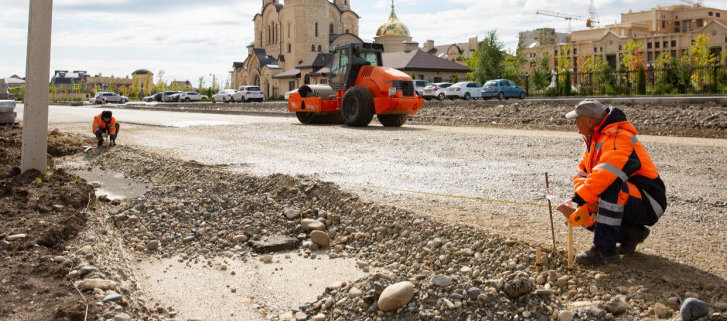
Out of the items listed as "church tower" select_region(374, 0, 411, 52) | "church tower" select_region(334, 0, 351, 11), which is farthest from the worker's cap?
"church tower" select_region(334, 0, 351, 11)

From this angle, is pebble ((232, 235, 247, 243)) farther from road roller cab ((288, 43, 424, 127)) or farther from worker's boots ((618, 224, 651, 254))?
road roller cab ((288, 43, 424, 127))

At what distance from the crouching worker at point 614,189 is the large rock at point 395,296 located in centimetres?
121

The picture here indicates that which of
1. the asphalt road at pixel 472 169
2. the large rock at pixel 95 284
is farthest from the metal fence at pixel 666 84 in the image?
the large rock at pixel 95 284

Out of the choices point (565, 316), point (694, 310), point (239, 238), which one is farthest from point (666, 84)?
point (565, 316)

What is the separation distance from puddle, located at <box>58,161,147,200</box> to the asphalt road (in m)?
1.42

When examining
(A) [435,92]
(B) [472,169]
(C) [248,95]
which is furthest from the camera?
(C) [248,95]

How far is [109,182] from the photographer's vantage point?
9695 millimetres

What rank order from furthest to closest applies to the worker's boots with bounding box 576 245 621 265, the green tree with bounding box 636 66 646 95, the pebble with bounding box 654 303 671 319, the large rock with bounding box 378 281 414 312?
1. the green tree with bounding box 636 66 646 95
2. the worker's boots with bounding box 576 245 621 265
3. the large rock with bounding box 378 281 414 312
4. the pebble with bounding box 654 303 671 319

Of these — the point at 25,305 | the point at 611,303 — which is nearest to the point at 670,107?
the point at 611,303

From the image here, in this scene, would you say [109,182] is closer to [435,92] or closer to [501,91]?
[501,91]

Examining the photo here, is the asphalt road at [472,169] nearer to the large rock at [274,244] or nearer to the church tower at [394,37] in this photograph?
the large rock at [274,244]

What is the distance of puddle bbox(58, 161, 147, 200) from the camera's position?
8.62m

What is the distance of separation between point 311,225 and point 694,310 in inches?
148

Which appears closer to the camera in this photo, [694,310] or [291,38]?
[694,310]
